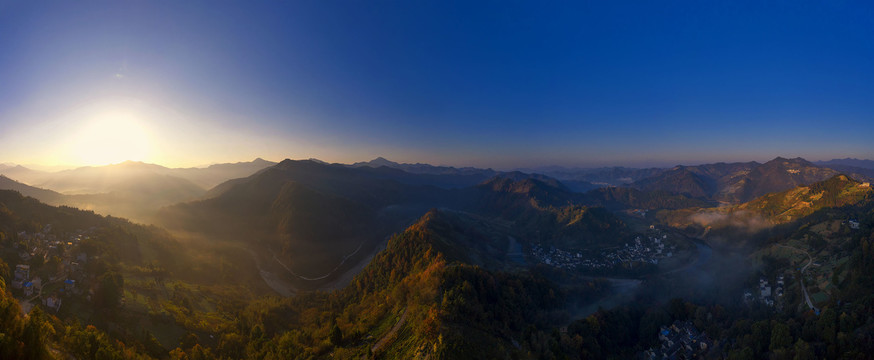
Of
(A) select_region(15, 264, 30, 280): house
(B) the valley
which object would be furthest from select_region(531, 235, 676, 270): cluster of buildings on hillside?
(A) select_region(15, 264, 30, 280): house

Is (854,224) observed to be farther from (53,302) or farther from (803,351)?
(53,302)

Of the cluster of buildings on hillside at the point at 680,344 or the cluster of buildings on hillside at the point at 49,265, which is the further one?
the cluster of buildings on hillside at the point at 680,344

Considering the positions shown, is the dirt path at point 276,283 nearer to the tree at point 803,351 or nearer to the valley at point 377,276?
the valley at point 377,276

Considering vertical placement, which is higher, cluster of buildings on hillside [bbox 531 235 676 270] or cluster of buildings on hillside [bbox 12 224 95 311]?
cluster of buildings on hillside [bbox 12 224 95 311]

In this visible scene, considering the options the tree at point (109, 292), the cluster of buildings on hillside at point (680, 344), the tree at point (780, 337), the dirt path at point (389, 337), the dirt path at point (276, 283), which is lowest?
the dirt path at point (276, 283)

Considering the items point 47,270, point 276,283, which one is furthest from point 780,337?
point 276,283

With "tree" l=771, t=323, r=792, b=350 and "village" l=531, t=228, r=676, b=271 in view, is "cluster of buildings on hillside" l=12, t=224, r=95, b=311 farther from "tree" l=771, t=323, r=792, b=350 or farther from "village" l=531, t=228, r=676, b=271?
"village" l=531, t=228, r=676, b=271

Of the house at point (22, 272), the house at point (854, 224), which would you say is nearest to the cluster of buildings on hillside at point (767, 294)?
the house at point (854, 224)
